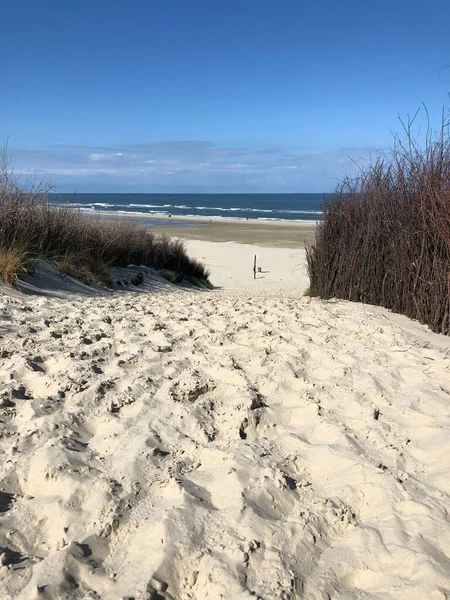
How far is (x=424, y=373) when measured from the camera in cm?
360

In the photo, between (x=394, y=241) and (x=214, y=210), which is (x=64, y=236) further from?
(x=214, y=210)

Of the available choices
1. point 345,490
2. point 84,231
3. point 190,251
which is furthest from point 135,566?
point 190,251

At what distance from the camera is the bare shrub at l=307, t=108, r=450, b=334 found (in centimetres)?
525

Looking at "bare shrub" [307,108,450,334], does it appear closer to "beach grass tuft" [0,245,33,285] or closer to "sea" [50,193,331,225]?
"beach grass tuft" [0,245,33,285]

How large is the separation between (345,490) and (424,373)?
167 cm

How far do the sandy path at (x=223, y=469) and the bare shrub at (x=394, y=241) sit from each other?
1530 millimetres

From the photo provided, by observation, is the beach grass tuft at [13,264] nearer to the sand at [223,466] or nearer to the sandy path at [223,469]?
the sand at [223,466]

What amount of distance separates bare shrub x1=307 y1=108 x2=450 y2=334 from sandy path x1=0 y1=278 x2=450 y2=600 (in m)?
1.53

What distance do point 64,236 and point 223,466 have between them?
7.46 meters

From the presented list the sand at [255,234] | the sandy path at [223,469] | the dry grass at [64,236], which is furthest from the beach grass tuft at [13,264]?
the sand at [255,234]

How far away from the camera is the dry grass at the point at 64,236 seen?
24.9 ft

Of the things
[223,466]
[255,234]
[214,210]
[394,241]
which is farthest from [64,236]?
[214,210]

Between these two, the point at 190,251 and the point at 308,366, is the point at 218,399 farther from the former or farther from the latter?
the point at 190,251

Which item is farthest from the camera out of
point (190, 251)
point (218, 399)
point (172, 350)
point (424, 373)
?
point (190, 251)
